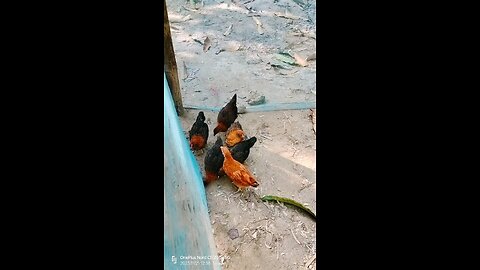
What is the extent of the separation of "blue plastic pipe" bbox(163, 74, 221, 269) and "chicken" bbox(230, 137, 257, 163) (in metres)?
0.19

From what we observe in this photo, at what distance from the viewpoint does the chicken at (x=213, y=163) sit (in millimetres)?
1612

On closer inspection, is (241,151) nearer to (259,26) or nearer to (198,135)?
(198,135)

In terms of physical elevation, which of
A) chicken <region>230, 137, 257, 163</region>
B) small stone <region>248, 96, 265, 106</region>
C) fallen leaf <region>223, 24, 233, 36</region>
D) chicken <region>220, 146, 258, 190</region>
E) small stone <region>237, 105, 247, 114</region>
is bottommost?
chicken <region>220, 146, 258, 190</region>

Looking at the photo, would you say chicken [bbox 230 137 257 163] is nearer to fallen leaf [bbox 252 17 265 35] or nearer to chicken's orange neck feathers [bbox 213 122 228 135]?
chicken's orange neck feathers [bbox 213 122 228 135]

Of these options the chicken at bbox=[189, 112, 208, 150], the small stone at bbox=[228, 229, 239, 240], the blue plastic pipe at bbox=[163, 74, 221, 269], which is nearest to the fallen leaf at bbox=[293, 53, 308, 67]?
the chicken at bbox=[189, 112, 208, 150]

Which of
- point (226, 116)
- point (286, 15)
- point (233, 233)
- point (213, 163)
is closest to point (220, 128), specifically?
point (226, 116)

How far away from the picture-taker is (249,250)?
1474 mm

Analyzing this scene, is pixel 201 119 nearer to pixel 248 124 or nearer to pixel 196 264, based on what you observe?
pixel 248 124

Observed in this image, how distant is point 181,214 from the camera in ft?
4.47

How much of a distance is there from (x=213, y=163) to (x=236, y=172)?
8 centimetres

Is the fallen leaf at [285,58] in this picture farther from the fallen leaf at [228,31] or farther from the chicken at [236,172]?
the chicken at [236,172]

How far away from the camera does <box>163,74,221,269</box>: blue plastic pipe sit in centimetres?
134

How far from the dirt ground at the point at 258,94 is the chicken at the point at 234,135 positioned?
2.4 inches

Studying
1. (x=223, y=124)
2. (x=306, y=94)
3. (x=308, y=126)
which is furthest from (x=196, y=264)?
(x=306, y=94)
